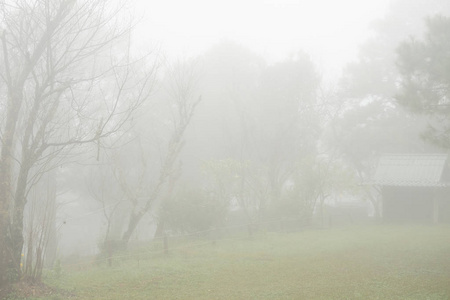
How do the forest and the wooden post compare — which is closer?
the forest

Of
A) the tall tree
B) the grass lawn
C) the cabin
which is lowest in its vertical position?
the grass lawn

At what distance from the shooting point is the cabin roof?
23317mm

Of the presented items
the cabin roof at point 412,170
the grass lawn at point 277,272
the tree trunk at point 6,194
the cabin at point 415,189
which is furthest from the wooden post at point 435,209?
the tree trunk at point 6,194

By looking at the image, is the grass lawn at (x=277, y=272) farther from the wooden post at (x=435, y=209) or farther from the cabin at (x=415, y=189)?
the cabin at (x=415, y=189)

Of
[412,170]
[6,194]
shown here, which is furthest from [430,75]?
[412,170]

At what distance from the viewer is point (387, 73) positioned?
104 feet

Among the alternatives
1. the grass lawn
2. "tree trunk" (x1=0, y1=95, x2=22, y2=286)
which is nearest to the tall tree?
the grass lawn

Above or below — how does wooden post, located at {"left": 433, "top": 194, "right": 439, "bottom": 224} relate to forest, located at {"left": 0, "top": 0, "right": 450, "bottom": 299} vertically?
below

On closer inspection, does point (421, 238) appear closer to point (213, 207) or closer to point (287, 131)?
point (213, 207)

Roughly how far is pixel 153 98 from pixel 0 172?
1869 cm

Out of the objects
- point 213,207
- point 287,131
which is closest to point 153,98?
point 287,131

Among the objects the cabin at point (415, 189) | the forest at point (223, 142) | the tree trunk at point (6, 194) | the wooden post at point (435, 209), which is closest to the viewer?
the tree trunk at point (6, 194)

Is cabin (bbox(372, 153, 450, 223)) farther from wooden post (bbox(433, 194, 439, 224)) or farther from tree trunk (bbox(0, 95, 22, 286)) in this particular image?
tree trunk (bbox(0, 95, 22, 286))

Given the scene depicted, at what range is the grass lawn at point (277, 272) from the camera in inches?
348
